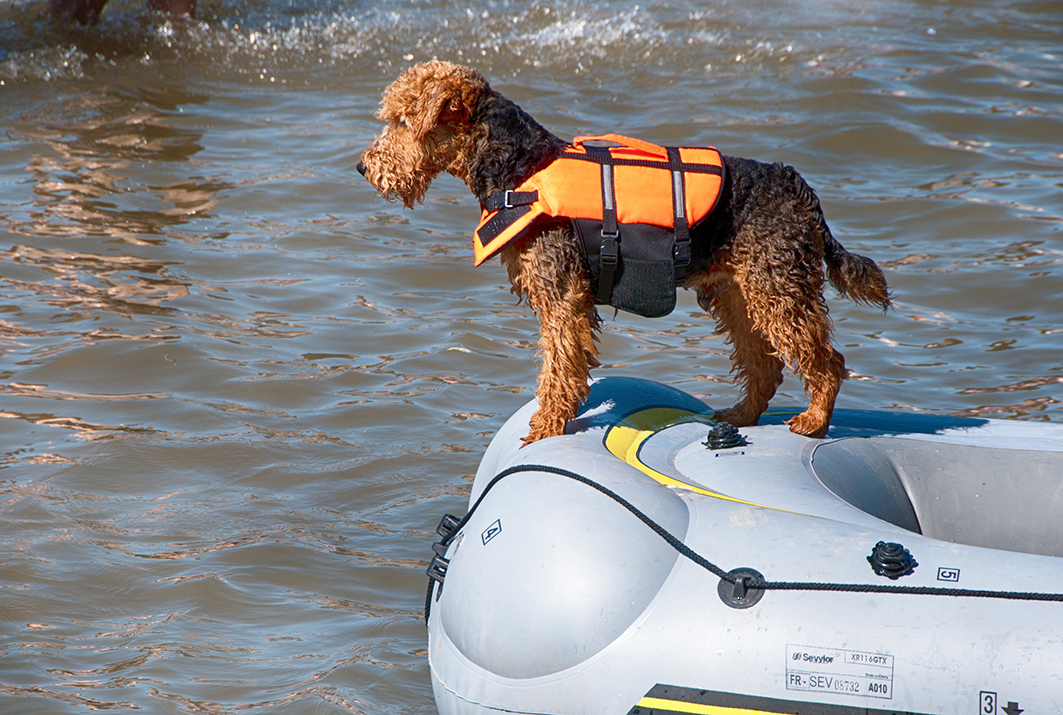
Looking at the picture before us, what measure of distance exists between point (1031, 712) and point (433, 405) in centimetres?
396

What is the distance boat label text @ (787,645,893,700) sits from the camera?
2.78 metres

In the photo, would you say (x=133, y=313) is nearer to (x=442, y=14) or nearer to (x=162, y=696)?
(x=162, y=696)

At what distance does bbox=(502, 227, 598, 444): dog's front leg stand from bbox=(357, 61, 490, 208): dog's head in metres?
0.47

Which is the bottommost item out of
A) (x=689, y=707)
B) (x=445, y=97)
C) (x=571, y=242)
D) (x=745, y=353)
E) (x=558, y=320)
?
(x=689, y=707)

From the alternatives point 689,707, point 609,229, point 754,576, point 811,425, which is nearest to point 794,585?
point 754,576

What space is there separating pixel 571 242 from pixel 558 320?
11.7 inches

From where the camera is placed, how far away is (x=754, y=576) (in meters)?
2.98

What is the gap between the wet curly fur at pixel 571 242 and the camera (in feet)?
12.5

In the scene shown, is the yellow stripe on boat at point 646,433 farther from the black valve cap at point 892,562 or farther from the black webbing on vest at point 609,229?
the black webbing on vest at point 609,229

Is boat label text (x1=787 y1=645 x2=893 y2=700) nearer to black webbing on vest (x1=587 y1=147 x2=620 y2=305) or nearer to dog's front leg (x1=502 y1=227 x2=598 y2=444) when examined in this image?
dog's front leg (x1=502 y1=227 x2=598 y2=444)

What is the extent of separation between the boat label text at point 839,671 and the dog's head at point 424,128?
7.17ft

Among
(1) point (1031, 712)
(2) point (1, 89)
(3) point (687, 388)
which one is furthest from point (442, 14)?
(1) point (1031, 712)

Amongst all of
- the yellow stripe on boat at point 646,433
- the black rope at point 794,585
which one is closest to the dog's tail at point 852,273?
the yellow stripe on boat at point 646,433

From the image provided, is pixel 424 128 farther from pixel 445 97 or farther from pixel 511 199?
pixel 511 199
